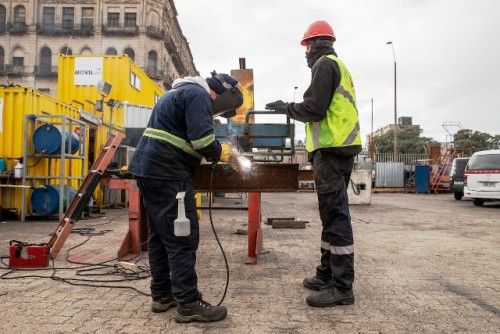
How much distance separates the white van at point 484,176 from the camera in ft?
44.6

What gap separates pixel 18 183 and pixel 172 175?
7.40 metres

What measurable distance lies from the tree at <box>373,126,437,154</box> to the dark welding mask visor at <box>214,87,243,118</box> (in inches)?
2186

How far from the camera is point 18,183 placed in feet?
29.5

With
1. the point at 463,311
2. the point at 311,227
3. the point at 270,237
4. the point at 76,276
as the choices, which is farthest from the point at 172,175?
the point at 311,227

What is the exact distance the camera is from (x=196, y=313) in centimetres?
300

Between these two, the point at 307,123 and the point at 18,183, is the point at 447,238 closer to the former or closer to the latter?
the point at 307,123

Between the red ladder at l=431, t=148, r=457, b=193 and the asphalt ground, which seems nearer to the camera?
the asphalt ground

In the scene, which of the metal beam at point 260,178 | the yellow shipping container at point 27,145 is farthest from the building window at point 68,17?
the metal beam at point 260,178

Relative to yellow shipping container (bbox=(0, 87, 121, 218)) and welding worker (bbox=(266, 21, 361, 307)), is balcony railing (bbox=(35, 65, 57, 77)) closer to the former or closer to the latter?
yellow shipping container (bbox=(0, 87, 121, 218))

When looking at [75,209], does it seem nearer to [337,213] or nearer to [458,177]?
[337,213]

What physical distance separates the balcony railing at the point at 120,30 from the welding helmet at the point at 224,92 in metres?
47.1

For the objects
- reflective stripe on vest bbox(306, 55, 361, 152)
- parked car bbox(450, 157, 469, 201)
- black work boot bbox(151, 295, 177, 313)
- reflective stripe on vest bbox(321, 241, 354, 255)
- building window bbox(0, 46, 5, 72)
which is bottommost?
black work boot bbox(151, 295, 177, 313)

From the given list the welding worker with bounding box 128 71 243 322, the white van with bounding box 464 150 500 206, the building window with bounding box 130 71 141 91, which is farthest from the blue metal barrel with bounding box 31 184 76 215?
the white van with bounding box 464 150 500 206

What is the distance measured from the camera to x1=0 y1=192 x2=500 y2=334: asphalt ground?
2.95 meters
